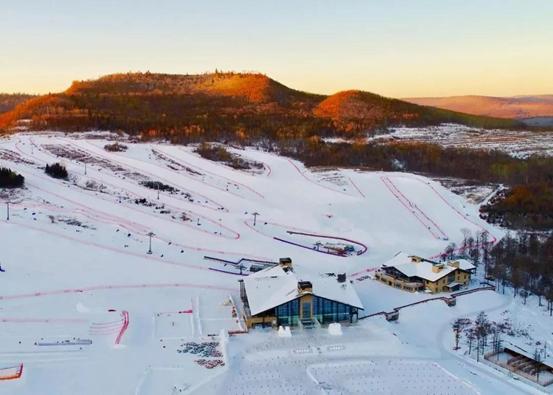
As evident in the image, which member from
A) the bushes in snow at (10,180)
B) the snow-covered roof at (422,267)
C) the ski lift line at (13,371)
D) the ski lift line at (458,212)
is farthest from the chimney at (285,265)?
the bushes in snow at (10,180)

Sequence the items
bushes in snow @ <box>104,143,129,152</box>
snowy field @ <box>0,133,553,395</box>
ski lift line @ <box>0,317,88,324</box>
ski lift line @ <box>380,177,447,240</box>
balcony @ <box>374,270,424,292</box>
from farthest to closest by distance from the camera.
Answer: bushes in snow @ <box>104,143,129,152</box> → ski lift line @ <box>380,177,447,240</box> → balcony @ <box>374,270,424,292</box> → ski lift line @ <box>0,317,88,324</box> → snowy field @ <box>0,133,553,395</box>

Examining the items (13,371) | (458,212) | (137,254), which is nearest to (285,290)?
(13,371)

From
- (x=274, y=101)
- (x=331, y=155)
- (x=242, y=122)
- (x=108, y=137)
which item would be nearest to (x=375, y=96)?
(x=274, y=101)

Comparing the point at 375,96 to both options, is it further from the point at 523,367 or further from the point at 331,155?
the point at 523,367

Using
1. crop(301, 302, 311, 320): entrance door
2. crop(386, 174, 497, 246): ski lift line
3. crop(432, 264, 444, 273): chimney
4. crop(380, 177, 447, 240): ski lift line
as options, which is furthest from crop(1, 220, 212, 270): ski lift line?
crop(386, 174, 497, 246): ski lift line

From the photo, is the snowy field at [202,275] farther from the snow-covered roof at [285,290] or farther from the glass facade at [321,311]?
the snow-covered roof at [285,290]

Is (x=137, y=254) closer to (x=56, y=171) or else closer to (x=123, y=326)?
(x=123, y=326)

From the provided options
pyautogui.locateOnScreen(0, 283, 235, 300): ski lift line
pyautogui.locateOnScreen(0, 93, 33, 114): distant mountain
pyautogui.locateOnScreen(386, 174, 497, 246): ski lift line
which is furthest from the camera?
pyautogui.locateOnScreen(0, 93, 33, 114): distant mountain

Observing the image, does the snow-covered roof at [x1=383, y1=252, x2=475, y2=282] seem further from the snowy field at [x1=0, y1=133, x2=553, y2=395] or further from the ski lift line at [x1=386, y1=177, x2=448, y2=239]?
the ski lift line at [x1=386, y1=177, x2=448, y2=239]
